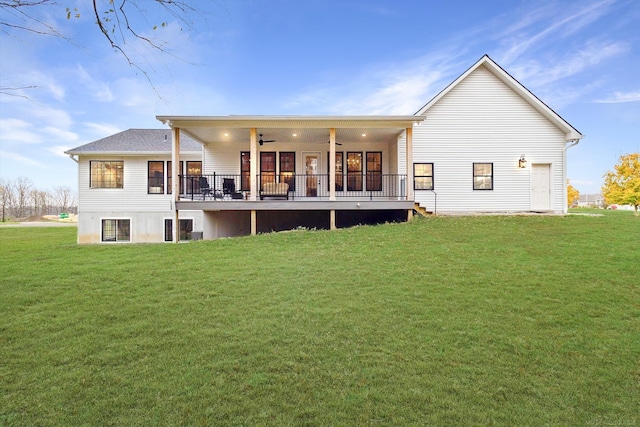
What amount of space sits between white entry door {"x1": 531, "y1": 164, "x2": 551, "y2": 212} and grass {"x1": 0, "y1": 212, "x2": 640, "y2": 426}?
782 cm

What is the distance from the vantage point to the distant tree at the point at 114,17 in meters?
2.80

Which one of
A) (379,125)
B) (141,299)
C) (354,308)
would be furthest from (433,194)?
(141,299)

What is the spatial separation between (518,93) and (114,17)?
16253 millimetres

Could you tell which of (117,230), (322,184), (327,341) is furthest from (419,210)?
(117,230)

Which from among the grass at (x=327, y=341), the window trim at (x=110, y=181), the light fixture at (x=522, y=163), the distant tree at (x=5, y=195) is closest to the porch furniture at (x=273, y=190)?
Result: the grass at (x=327, y=341)

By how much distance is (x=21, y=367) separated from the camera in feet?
11.0

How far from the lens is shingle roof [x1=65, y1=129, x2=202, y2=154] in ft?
51.6

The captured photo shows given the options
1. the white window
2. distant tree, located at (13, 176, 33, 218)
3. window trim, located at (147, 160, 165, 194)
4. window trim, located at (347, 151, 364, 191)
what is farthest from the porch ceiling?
distant tree, located at (13, 176, 33, 218)

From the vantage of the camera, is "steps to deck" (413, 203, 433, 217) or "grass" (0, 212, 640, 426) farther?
"steps to deck" (413, 203, 433, 217)

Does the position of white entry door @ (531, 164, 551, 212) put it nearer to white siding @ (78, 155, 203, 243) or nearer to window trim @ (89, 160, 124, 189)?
white siding @ (78, 155, 203, 243)

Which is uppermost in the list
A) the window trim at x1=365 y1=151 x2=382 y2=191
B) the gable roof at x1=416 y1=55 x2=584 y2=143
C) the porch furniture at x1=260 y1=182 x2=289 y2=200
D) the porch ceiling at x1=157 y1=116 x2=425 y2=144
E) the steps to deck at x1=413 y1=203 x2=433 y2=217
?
the gable roof at x1=416 y1=55 x2=584 y2=143

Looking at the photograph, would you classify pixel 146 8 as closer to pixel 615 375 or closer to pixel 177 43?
pixel 177 43

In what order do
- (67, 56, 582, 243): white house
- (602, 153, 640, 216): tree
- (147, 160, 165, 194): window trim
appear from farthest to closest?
(602, 153, 640, 216): tree, (147, 160, 165, 194): window trim, (67, 56, 582, 243): white house

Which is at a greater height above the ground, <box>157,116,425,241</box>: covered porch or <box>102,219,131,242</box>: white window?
<box>157,116,425,241</box>: covered porch
